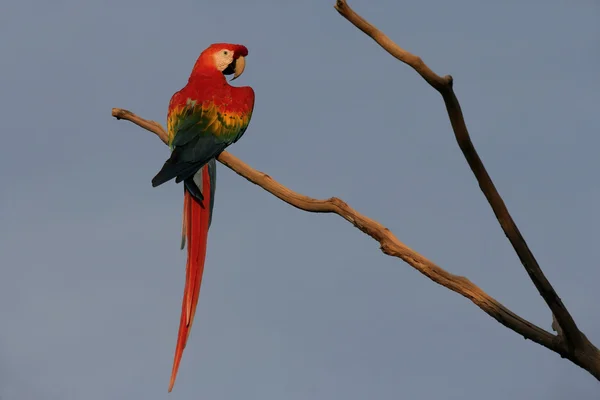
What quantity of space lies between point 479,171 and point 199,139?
1.88 meters

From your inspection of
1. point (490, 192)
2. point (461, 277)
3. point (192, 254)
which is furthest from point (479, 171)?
point (192, 254)

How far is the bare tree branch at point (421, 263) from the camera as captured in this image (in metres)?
3.70

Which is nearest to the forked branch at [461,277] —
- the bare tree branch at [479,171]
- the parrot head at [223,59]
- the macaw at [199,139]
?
the bare tree branch at [479,171]

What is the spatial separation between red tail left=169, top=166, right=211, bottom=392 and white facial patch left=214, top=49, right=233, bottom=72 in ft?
2.43

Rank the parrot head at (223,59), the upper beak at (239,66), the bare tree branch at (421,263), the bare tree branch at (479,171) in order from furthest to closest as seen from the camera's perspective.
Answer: the upper beak at (239,66) → the parrot head at (223,59) → the bare tree branch at (421,263) → the bare tree branch at (479,171)

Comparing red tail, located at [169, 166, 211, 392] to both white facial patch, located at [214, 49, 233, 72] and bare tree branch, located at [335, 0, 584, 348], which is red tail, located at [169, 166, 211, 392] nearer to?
white facial patch, located at [214, 49, 233, 72]

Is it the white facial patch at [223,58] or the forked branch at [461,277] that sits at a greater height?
the white facial patch at [223,58]

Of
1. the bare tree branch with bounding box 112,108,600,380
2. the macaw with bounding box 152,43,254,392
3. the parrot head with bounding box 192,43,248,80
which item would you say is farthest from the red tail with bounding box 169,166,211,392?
the parrot head with bounding box 192,43,248,80

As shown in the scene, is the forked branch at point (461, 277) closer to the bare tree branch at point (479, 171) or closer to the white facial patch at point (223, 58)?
the bare tree branch at point (479, 171)

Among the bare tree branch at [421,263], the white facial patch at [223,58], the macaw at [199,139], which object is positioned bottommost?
the bare tree branch at [421,263]

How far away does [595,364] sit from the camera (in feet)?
12.1

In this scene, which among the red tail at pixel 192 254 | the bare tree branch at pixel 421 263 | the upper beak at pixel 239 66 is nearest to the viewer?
the bare tree branch at pixel 421 263

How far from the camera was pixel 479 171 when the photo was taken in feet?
10.9

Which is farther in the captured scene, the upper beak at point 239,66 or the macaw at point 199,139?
the upper beak at point 239,66
